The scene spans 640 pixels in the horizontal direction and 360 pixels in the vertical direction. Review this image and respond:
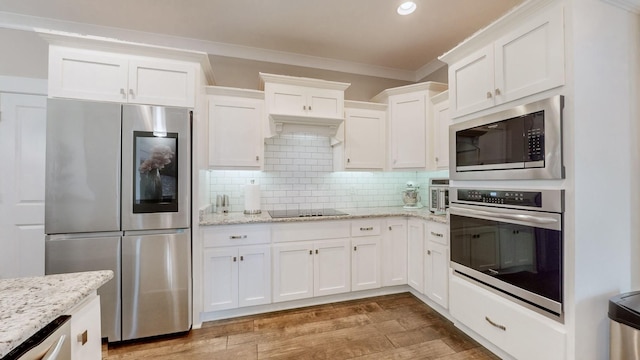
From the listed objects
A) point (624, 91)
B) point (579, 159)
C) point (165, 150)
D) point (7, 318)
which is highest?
point (624, 91)

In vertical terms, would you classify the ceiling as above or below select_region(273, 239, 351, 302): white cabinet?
above

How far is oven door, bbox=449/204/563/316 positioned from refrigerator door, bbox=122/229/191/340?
7.31 ft

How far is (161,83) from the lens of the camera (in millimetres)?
2205

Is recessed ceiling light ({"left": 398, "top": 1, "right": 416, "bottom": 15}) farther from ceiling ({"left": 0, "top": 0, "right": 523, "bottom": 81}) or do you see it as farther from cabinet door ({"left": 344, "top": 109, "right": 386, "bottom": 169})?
cabinet door ({"left": 344, "top": 109, "right": 386, "bottom": 169})

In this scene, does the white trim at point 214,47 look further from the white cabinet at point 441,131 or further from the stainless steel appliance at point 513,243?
the stainless steel appliance at point 513,243

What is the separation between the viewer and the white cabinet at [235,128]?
2656mm

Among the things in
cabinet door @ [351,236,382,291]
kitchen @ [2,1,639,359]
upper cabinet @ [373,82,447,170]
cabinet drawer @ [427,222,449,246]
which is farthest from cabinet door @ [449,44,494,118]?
cabinet door @ [351,236,382,291]

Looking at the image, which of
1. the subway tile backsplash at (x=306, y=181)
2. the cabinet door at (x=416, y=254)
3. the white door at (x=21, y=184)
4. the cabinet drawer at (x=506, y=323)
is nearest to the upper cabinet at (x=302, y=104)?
the subway tile backsplash at (x=306, y=181)

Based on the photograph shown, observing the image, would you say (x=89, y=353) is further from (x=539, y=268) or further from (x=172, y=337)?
(x=539, y=268)

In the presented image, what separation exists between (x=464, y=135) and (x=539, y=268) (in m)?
1.02

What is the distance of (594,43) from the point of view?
4.80 ft

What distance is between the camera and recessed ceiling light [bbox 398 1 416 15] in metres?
2.23

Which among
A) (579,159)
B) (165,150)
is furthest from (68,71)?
(579,159)

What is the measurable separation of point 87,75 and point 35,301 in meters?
1.98
